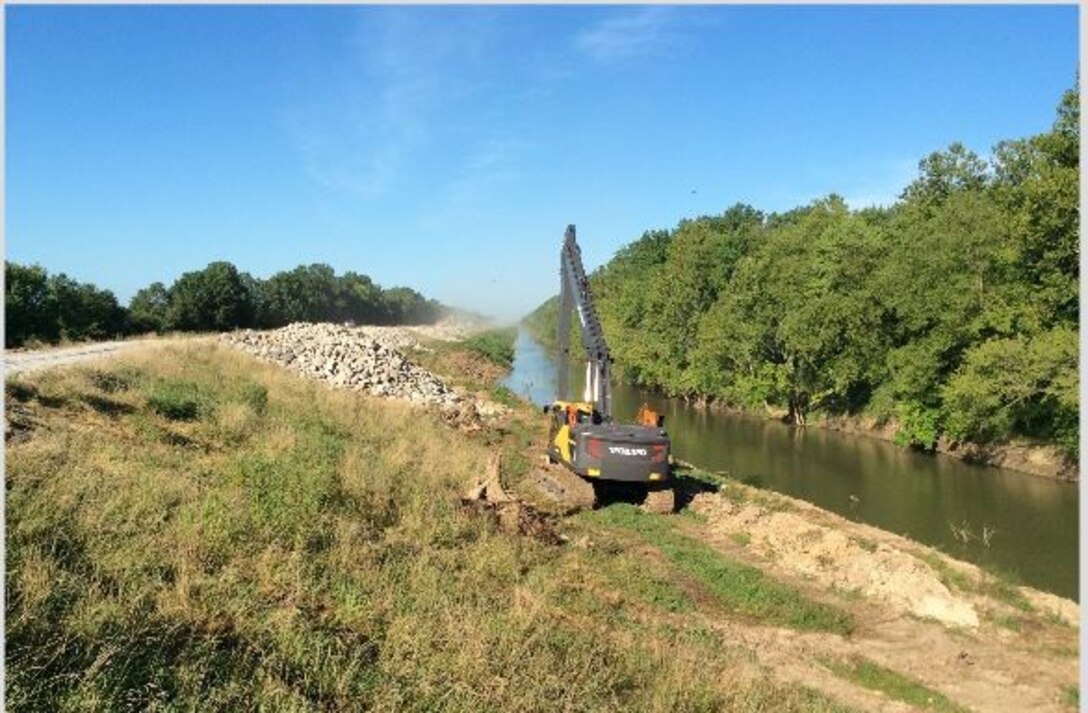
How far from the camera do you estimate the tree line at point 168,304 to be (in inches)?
1713

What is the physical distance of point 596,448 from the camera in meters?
16.5

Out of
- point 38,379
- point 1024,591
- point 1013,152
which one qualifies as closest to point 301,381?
point 38,379

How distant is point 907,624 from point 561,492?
7375mm

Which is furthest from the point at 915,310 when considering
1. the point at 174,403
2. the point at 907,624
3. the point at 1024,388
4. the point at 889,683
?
the point at 174,403

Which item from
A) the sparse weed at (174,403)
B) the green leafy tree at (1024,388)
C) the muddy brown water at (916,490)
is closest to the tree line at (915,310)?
→ the green leafy tree at (1024,388)

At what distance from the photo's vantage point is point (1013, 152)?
42.5m

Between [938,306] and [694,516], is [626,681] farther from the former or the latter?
[938,306]

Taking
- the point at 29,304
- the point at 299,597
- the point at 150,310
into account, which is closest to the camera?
the point at 299,597

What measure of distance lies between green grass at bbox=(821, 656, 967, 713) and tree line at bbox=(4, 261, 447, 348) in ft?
69.3

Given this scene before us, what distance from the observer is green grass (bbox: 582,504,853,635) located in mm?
11930

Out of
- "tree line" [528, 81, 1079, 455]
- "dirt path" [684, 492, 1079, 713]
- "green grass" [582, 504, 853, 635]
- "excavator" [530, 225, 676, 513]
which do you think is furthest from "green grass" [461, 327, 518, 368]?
"dirt path" [684, 492, 1079, 713]

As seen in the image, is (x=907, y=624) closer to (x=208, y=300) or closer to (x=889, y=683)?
(x=889, y=683)

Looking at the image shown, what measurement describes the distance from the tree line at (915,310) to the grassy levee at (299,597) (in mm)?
20696

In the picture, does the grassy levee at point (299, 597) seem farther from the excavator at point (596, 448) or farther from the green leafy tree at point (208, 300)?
the green leafy tree at point (208, 300)
